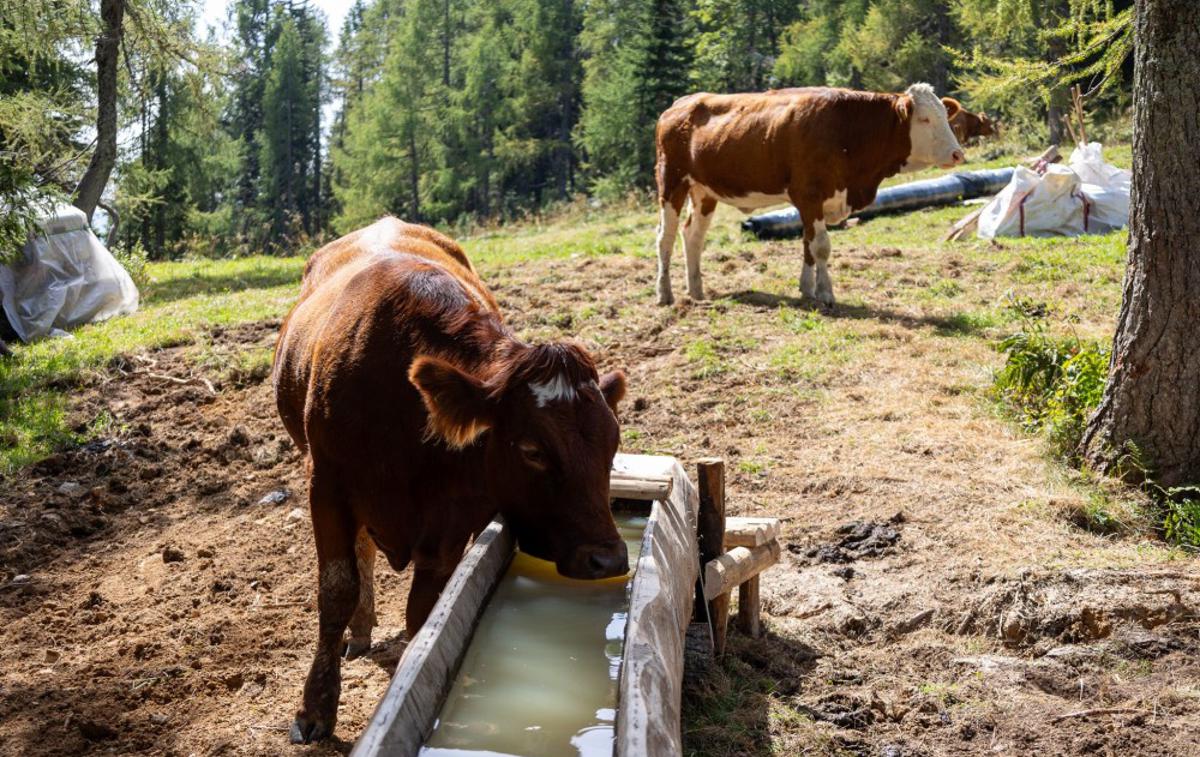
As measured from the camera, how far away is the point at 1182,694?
4.30m

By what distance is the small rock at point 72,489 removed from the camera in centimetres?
770

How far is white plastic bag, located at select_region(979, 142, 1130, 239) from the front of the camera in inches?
562

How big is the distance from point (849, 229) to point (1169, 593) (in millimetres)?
11801

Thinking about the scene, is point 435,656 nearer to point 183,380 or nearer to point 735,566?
point 735,566

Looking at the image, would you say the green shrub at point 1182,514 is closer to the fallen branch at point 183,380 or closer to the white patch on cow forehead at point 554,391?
the white patch on cow forehead at point 554,391

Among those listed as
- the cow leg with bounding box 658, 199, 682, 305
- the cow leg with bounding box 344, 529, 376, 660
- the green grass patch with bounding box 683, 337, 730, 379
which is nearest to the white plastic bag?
the cow leg with bounding box 658, 199, 682, 305

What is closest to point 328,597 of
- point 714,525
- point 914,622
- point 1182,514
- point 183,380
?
point 714,525

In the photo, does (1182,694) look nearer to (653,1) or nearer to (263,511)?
(263,511)

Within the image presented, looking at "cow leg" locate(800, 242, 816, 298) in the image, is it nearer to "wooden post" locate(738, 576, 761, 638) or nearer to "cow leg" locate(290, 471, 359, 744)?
"wooden post" locate(738, 576, 761, 638)

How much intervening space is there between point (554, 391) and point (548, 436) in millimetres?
147

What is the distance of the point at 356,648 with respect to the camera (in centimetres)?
519

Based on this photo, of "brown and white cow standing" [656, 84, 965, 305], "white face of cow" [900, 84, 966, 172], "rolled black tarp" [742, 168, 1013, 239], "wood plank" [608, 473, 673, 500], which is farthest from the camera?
"rolled black tarp" [742, 168, 1013, 239]

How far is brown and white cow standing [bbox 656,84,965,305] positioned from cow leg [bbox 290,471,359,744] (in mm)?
7517

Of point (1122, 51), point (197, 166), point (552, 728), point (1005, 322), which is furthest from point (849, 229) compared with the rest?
point (197, 166)
